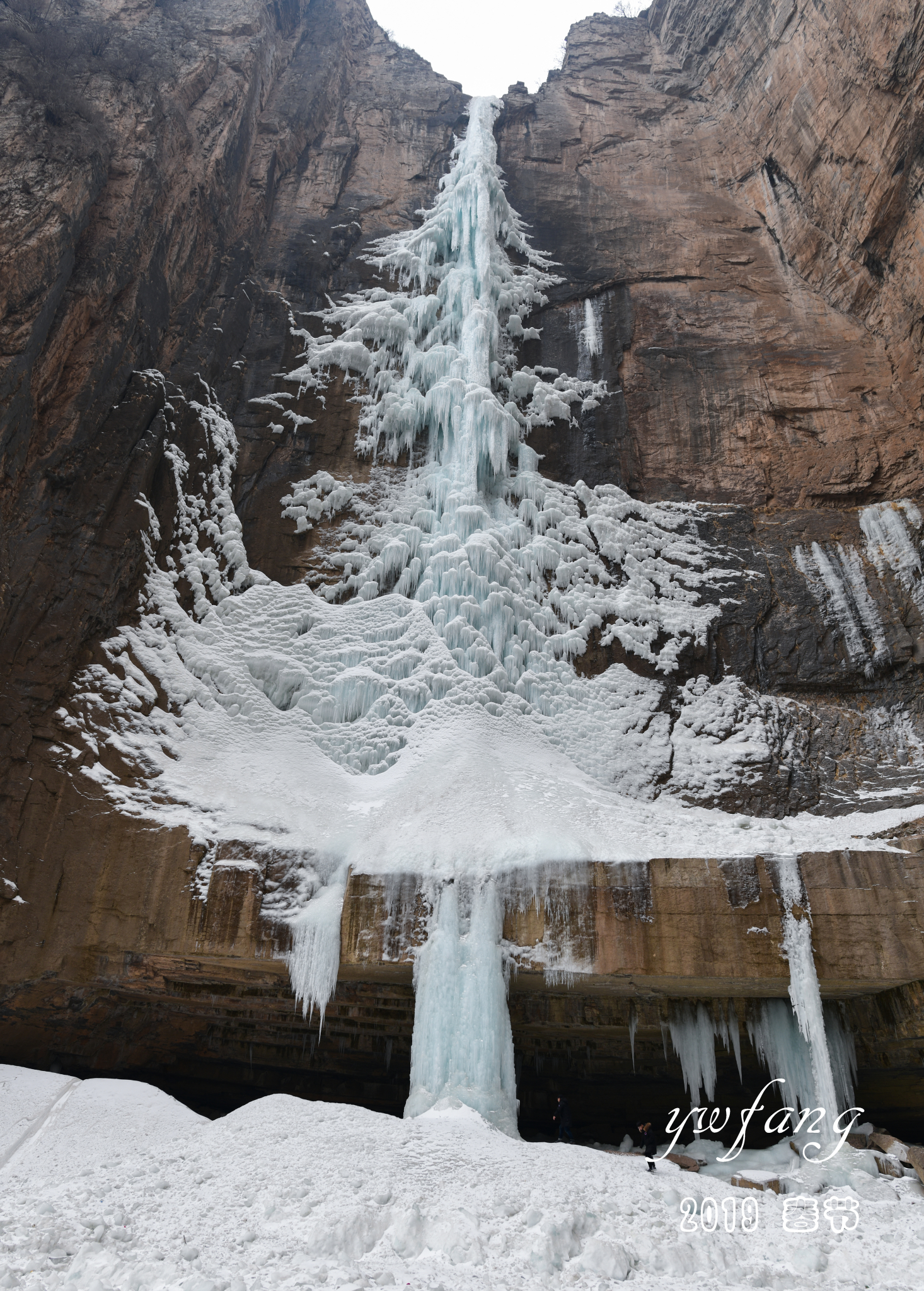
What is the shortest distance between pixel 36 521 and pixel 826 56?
17822mm

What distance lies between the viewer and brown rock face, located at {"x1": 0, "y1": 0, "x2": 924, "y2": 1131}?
31.9 feet

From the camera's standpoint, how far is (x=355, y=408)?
16281mm

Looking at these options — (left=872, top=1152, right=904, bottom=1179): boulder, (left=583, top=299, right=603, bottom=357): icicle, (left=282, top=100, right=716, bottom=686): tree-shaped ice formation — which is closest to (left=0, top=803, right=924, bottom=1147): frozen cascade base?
(left=872, top=1152, right=904, bottom=1179): boulder

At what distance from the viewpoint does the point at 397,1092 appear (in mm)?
12375

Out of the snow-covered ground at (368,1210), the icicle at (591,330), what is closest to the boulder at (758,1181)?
the snow-covered ground at (368,1210)

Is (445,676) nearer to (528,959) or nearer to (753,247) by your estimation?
(528,959)

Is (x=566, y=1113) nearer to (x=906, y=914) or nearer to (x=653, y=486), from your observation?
(x=906, y=914)

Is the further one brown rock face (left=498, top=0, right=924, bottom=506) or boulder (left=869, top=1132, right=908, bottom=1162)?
brown rock face (left=498, top=0, right=924, bottom=506)

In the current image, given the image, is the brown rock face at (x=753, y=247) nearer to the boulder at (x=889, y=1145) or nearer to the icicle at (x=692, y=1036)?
the icicle at (x=692, y=1036)

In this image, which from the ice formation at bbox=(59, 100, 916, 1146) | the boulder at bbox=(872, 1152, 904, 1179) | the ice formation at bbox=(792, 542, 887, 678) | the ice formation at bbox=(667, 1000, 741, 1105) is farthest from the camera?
the ice formation at bbox=(792, 542, 887, 678)

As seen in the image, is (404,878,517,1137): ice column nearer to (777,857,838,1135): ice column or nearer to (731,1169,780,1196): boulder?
(731,1169,780,1196): boulder

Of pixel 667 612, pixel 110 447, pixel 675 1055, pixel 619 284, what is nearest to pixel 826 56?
pixel 619 284

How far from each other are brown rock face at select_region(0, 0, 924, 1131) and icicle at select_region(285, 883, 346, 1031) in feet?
0.74

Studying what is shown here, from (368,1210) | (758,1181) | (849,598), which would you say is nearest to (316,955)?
(368,1210)
